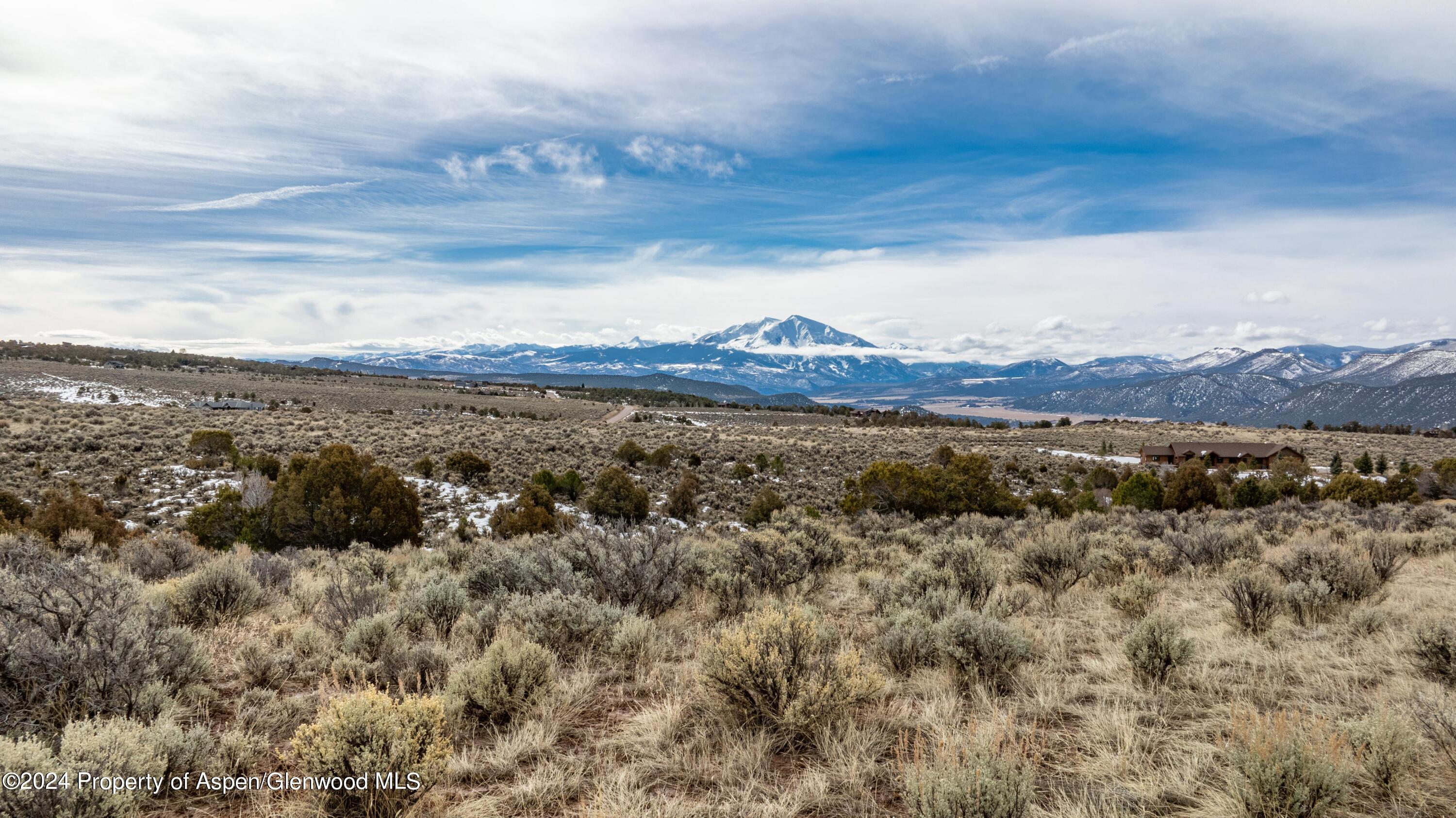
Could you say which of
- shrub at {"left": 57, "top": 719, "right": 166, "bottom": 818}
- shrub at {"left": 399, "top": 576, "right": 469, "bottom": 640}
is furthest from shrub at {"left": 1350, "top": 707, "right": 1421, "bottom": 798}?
shrub at {"left": 399, "top": 576, "right": 469, "bottom": 640}

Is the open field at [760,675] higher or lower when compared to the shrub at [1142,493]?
higher

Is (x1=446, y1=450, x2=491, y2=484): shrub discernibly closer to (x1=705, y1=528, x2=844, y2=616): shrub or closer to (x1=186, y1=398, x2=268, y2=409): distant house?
(x1=705, y1=528, x2=844, y2=616): shrub

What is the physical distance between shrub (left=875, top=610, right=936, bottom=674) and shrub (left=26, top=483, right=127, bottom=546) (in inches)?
670

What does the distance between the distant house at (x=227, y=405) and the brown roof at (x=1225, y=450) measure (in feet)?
266

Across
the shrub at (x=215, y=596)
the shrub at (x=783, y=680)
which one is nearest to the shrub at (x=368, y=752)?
the shrub at (x=783, y=680)

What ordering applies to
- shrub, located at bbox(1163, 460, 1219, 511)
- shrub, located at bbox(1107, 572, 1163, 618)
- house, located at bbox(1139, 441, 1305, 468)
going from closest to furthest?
shrub, located at bbox(1107, 572, 1163, 618) → shrub, located at bbox(1163, 460, 1219, 511) → house, located at bbox(1139, 441, 1305, 468)

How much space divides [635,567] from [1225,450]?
71588 mm

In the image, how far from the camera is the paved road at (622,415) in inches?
2978

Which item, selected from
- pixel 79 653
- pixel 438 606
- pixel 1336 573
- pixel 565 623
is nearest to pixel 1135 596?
pixel 1336 573

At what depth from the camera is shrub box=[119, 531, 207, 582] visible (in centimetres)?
948

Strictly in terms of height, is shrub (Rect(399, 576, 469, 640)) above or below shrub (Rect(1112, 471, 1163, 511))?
above

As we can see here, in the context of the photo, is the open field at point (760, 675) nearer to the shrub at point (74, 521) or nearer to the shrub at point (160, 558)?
the shrub at point (160, 558)

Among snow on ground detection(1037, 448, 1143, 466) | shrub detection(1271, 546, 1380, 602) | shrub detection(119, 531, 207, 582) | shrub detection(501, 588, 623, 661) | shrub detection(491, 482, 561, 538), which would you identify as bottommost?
snow on ground detection(1037, 448, 1143, 466)

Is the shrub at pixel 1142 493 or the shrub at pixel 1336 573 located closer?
the shrub at pixel 1336 573
